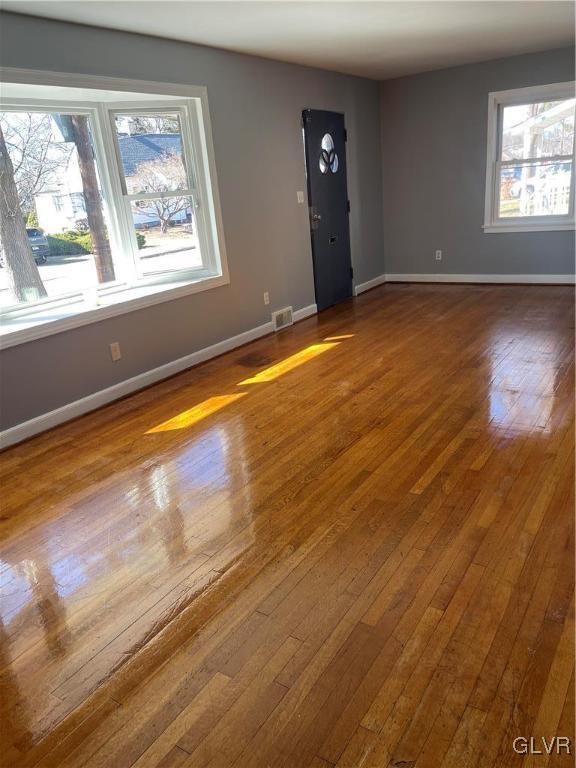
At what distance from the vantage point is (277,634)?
1814 millimetres

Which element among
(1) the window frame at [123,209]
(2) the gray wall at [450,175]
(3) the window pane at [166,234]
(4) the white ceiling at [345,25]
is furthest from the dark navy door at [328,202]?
(3) the window pane at [166,234]

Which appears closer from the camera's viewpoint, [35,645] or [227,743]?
[227,743]

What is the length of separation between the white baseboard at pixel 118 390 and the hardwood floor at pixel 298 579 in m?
0.09

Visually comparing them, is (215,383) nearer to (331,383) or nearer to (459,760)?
(331,383)

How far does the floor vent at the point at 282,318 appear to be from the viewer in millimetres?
5551

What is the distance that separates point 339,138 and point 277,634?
5721 mm

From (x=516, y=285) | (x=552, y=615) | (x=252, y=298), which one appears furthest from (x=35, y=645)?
(x=516, y=285)

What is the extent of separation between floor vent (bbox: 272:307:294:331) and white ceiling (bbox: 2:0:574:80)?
2.29 m

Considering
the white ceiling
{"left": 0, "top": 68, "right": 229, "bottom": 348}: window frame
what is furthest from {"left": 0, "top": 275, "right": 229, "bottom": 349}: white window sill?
the white ceiling

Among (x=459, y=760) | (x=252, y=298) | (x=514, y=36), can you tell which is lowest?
(x=459, y=760)

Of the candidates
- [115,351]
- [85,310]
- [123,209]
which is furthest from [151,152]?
[115,351]

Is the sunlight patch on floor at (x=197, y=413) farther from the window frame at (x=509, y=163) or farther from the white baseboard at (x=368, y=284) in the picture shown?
the window frame at (x=509, y=163)

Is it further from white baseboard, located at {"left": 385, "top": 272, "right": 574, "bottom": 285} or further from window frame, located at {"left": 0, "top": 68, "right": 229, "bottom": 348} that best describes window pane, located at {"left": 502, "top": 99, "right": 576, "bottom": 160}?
window frame, located at {"left": 0, "top": 68, "right": 229, "bottom": 348}

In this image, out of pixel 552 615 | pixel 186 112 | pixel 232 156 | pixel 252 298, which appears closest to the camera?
pixel 552 615
